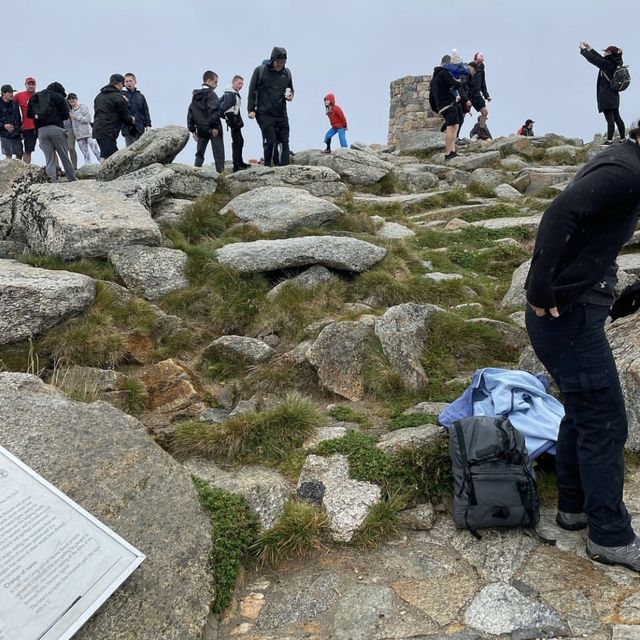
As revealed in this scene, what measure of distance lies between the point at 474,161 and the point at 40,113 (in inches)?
548

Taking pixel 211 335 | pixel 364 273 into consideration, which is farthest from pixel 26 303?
pixel 364 273

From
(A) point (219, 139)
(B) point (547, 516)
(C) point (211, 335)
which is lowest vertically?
(B) point (547, 516)

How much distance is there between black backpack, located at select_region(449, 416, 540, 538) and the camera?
455 cm

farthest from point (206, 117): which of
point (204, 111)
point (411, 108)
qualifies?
point (411, 108)

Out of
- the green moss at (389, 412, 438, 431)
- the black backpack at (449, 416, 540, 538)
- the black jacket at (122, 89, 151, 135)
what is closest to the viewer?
the black backpack at (449, 416, 540, 538)

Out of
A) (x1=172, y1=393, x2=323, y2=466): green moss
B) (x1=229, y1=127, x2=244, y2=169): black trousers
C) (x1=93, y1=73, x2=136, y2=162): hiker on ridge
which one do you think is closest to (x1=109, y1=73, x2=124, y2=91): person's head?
(x1=93, y1=73, x2=136, y2=162): hiker on ridge

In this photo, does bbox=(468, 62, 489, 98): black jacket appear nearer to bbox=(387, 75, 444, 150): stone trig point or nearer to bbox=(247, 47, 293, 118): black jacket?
bbox=(387, 75, 444, 150): stone trig point

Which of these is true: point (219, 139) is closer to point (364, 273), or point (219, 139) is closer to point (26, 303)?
point (364, 273)

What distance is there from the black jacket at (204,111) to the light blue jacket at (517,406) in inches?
490

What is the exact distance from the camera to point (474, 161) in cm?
2136

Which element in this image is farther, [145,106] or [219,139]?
[145,106]

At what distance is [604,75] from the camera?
63.7 feet

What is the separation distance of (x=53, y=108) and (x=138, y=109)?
4.75 meters

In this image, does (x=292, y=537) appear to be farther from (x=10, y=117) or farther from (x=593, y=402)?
(x=10, y=117)
